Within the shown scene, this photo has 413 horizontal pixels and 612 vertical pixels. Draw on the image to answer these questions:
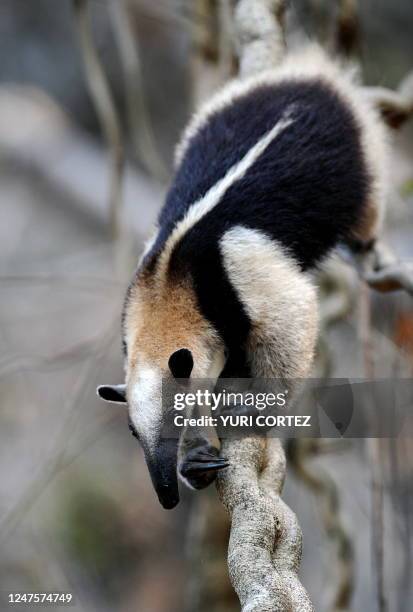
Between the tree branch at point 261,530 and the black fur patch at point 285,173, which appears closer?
the tree branch at point 261,530

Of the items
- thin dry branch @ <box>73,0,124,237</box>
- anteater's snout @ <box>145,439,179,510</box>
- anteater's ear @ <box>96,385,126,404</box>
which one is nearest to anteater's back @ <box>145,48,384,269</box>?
anteater's ear @ <box>96,385,126,404</box>

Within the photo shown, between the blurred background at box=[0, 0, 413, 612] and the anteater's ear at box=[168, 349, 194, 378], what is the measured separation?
0.85 m

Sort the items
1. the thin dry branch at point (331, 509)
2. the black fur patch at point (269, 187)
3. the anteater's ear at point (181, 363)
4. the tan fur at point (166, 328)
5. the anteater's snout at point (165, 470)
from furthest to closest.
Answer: the thin dry branch at point (331, 509)
the black fur patch at point (269, 187)
the tan fur at point (166, 328)
the anteater's ear at point (181, 363)
the anteater's snout at point (165, 470)

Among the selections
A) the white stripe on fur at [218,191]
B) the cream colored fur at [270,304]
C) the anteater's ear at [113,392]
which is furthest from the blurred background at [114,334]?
the anteater's ear at [113,392]

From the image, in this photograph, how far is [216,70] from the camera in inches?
193

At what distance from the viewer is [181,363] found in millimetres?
2428

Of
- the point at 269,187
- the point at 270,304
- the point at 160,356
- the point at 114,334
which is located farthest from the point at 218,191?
the point at 114,334

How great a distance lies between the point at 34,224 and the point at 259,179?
5516 millimetres

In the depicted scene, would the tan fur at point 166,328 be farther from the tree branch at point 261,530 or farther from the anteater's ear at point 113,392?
the tree branch at point 261,530

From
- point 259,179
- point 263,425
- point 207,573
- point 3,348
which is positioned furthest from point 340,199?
point 3,348

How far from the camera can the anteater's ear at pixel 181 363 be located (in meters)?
2.41

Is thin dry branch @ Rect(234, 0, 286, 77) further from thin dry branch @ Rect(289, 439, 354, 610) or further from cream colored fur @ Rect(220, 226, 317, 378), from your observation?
thin dry branch @ Rect(289, 439, 354, 610)

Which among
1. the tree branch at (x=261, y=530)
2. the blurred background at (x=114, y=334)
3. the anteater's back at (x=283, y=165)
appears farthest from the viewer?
the blurred background at (x=114, y=334)

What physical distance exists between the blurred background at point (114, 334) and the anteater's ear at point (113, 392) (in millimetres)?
954
